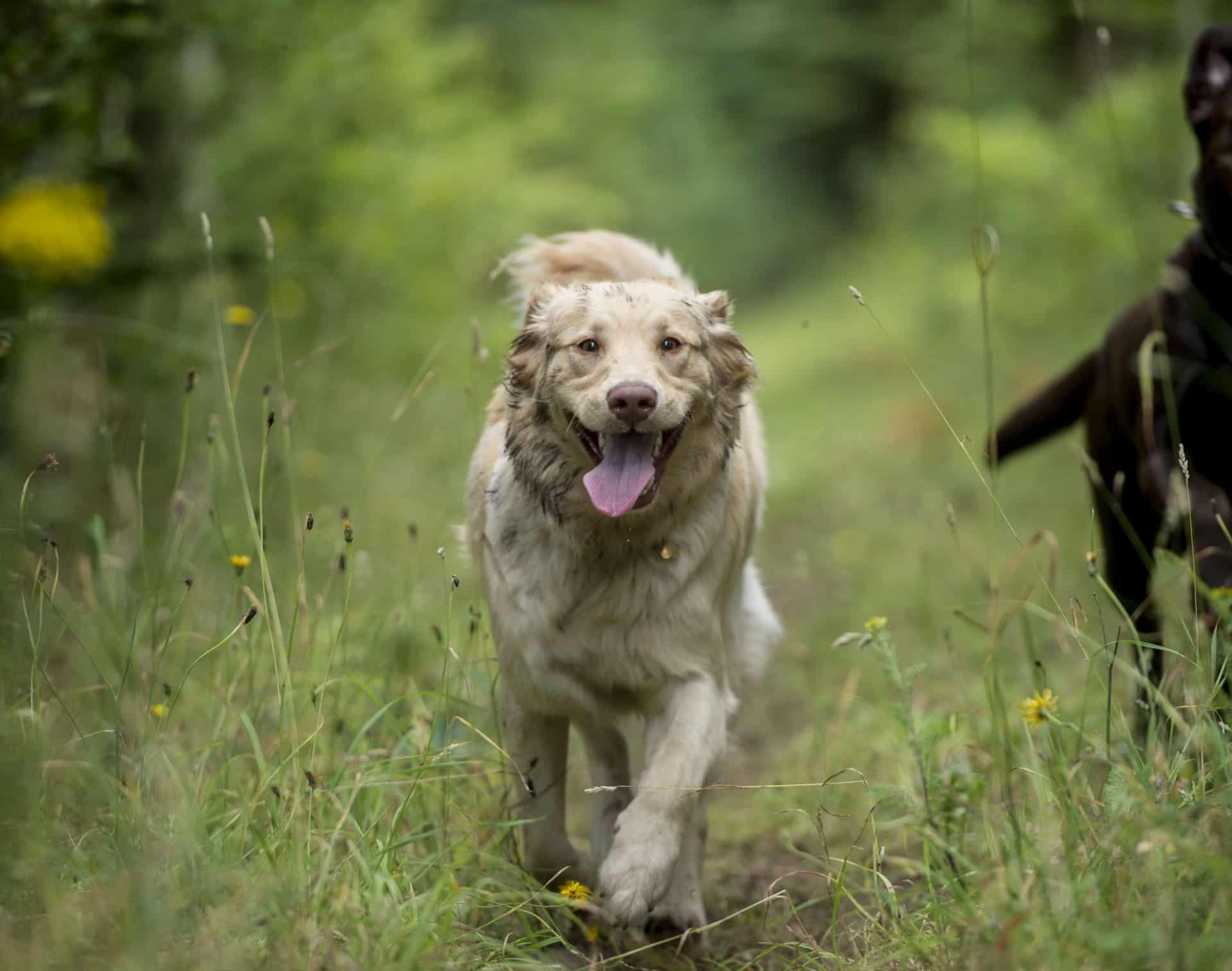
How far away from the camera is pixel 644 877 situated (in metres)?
2.88

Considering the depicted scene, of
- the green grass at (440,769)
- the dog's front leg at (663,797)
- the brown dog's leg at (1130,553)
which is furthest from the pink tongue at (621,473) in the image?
the brown dog's leg at (1130,553)

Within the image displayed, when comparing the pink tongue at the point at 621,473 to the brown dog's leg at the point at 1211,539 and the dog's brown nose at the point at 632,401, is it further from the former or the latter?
the brown dog's leg at the point at 1211,539

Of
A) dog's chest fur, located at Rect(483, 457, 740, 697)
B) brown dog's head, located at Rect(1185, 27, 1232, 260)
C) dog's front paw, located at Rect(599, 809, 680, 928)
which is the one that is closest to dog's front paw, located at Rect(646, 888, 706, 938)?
dog's front paw, located at Rect(599, 809, 680, 928)

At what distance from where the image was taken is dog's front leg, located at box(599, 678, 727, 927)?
2885 mm

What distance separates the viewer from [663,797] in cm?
300

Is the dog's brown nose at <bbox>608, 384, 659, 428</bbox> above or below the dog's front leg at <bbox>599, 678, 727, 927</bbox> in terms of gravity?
above

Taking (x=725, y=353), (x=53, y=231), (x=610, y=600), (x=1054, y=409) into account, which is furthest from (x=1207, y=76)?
(x=53, y=231)

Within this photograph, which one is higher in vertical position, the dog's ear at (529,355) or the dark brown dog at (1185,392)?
the dog's ear at (529,355)

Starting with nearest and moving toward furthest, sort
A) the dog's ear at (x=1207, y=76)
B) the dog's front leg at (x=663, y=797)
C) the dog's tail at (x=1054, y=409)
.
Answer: the dog's front leg at (x=663, y=797) < the dog's ear at (x=1207, y=76) < the dog's tail at (x=1054, y=409)

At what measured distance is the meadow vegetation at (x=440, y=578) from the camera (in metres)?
2.47

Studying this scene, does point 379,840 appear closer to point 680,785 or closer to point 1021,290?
point 680,785

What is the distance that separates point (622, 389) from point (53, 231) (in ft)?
12.9

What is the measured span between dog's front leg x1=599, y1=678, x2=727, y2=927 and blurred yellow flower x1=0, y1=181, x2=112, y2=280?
371 cm

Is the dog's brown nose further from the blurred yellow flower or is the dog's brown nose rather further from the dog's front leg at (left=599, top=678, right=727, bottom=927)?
the blurred yellow flower
